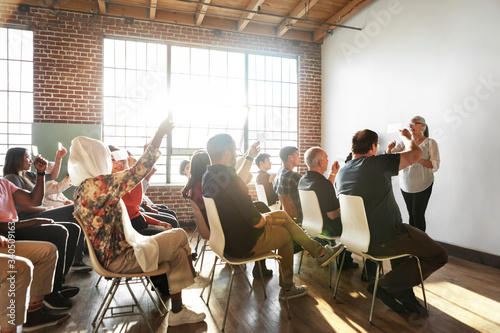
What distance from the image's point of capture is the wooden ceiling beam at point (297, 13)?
19.9ft

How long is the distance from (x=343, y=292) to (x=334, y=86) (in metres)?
5.08

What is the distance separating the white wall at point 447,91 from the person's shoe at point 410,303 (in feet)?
6.43

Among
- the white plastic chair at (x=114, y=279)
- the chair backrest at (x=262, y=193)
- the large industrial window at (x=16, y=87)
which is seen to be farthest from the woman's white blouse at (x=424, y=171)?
the large industrial window at (x=16, y=87)

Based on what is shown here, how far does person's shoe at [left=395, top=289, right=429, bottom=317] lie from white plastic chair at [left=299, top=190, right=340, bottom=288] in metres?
0.71

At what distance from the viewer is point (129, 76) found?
263 inches

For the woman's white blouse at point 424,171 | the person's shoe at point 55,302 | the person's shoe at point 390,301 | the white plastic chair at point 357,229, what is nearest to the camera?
the white plastic chair at point 357,229

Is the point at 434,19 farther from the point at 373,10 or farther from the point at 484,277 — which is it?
the point at 484,277

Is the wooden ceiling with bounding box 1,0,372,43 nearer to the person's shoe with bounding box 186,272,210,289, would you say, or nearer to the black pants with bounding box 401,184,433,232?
the black pants with bounding box 401,184,433,232

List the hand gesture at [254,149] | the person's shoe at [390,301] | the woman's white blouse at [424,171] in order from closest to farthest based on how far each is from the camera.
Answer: the person's shoe at [390,301] < the hand gesture at [254,149] < the woman's white blouse at [424,171]

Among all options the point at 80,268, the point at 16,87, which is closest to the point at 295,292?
the point at 80,268

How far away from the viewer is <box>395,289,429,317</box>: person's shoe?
2645mm

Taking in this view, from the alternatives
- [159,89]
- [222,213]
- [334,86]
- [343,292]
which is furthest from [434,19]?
[159,89]

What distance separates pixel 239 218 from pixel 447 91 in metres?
3.69

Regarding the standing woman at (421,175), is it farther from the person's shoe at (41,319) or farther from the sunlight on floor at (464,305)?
the person's shoe at (41,319)
